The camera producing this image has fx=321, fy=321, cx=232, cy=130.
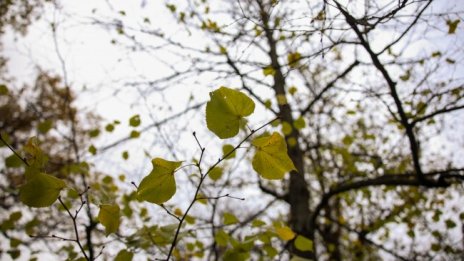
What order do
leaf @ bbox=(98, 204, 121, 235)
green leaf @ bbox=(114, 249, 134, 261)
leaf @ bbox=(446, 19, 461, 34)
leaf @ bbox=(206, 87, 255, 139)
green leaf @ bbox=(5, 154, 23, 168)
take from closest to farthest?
leaf @ bbox=(206, 87, 255, 139)
leaf @ bbox=(98, 204, 121, 235)
green leaf @ bbox=(114, 249, 134, 261)
green leaf @ bbox=(5, 154, 23, 168)
leaf @ bbox=(446, 19, 461, 34)

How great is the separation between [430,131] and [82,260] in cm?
518

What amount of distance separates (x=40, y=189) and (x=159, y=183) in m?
0.37

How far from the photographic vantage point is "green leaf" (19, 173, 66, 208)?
3.11ft

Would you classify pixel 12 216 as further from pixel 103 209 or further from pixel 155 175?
pixel 155 175

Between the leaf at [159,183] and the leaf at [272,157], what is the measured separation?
24 centimetres

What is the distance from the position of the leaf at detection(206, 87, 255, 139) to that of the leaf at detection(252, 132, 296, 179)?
0.09 m

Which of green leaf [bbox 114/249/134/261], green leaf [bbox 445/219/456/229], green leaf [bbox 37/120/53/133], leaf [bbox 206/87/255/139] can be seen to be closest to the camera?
leaf [bbox 206/87/255/139]

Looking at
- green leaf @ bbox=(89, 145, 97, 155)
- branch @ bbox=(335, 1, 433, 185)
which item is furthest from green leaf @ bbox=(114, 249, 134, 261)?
green leaf @ bbox=(89, 145, 97, 155)

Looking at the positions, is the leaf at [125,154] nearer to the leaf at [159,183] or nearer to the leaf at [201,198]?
the leaf at [201,198]

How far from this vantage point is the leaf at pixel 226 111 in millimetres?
885

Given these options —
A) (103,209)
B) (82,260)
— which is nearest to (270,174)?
(103,209)

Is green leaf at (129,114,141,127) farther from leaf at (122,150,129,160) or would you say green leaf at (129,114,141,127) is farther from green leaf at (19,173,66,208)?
green leaf at (19,173,66,208)

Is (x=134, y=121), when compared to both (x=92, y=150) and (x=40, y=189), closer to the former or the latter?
(x=92, y=150)

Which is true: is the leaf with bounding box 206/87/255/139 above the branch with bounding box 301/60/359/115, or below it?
below
